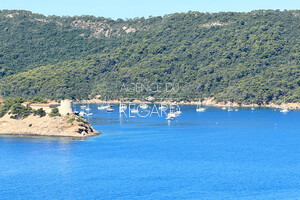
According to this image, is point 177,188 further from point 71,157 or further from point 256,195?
point 71,157

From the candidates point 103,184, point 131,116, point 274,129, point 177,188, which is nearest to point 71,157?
point 103,184

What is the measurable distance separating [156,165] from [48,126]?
36.7m

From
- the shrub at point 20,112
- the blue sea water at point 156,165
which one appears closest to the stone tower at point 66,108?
the blue sea water at point 156,165

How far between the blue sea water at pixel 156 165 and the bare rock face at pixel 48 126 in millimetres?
3716

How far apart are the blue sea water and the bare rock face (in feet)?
12.2

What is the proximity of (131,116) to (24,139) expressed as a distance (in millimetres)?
68735

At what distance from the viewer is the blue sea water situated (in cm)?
8275

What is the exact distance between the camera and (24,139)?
125312 mm

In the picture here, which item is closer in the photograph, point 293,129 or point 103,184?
point 103,184

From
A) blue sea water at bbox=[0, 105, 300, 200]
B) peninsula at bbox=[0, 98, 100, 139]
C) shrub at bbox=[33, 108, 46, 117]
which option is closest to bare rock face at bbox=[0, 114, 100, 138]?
peninsula at bbox=[0, 98, 100, 139]

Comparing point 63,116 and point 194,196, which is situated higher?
point 63,116

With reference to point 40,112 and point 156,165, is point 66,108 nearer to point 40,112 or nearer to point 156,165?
point 40,112

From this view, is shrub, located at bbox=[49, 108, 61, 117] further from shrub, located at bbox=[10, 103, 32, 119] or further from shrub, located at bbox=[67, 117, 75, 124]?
shrub, located at bbox=[10, 103, 32, 119]

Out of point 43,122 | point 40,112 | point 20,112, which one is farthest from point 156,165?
point 20,112
